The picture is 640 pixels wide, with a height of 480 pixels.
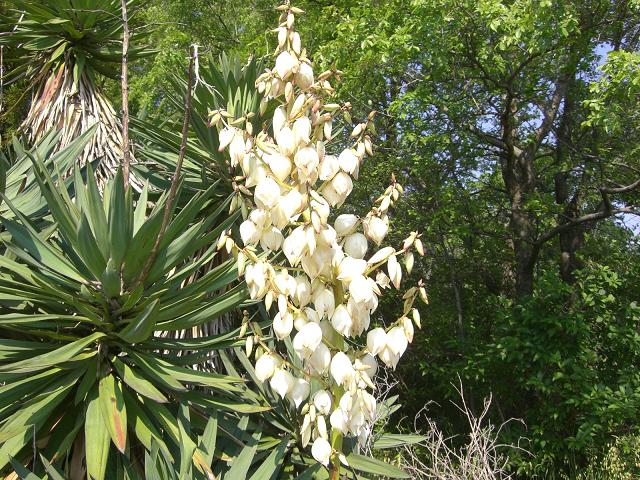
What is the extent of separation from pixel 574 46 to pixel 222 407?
5.47 metres

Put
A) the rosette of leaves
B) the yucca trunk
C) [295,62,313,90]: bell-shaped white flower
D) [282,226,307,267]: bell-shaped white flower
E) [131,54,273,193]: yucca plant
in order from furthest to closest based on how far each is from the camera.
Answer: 1. the yucca trunk
2. [131,54,273,193]: yucca plant
3. the rosette of leaves
4. [295,62,313,90]: bell-shaped white flower
5. [282,226,307,267]: bell-shaped white flower

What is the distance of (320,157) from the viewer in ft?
4.79

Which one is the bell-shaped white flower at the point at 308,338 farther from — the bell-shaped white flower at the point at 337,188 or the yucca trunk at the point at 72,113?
the yucca trunk at the point at 72,113

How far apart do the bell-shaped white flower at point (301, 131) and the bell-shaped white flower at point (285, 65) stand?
151 millimetres

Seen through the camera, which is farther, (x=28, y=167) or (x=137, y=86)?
(x=137, y=86)

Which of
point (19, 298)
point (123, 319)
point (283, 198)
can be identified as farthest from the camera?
point (123, 319)

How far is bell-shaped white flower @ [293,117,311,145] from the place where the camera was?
1399 millimetres

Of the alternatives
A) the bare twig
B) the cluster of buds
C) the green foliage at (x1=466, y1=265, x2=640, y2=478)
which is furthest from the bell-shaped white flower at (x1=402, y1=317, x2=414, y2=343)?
the green foliage at (x1=466, y1=265, x2=640, y2=478)

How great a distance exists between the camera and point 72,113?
166 inches

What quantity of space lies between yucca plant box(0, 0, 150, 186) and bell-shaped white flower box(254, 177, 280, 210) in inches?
113

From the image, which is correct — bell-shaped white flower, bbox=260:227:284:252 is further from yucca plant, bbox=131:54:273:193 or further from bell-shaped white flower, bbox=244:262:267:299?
yucca plant, bbox=131:54:273:193

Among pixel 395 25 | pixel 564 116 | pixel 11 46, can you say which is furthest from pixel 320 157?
pixel 564 116

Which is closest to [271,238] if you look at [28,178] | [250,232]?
[250,232]

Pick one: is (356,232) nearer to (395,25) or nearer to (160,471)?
(160,471)
